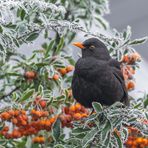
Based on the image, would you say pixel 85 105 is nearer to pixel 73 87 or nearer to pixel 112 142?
pixel 73 87

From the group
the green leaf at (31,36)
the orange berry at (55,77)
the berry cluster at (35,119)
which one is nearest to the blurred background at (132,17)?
the orange berry at (55,77)

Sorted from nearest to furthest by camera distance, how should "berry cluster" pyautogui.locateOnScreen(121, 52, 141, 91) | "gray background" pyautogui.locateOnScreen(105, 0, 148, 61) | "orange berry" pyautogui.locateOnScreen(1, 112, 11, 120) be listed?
"orange berry" pyautogui.locateOnScreen(1, 112, 11, 120) → "berry cluster" pyautogui.locateOnScreen(121, 52, 141, 91) → "gray background" pyautogui.locateOnScreen(105, 0, 148, 61)

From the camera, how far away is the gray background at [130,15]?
9086mm

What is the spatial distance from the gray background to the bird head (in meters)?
5.26

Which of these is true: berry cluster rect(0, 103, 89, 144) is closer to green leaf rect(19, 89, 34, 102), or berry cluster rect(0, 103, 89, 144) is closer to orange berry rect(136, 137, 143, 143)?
green leaf rect(19, 89, 34, 102)

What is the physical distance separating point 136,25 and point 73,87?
5.82 metres

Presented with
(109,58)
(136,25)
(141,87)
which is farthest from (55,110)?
(136,25)

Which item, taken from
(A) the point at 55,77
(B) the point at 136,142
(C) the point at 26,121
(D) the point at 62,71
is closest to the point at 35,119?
(C) the point at 26,121

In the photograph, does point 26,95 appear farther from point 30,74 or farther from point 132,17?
point 132,17

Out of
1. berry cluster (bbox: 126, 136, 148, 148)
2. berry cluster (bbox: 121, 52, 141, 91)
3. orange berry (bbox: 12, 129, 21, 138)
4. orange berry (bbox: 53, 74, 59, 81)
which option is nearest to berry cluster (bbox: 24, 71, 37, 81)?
orange berry (bbox: 53, 74, 59, 81)

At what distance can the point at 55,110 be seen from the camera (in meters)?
3.39

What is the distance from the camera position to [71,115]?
324cm

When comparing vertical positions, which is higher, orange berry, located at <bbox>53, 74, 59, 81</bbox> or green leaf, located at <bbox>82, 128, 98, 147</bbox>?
orange berry, located at <bbox>53, 74, 59, 81</bbox>

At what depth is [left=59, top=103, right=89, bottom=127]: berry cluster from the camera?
127 inches
